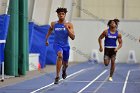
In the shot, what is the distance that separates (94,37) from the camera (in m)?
28.9

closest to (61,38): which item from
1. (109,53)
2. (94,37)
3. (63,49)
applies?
(63,49)

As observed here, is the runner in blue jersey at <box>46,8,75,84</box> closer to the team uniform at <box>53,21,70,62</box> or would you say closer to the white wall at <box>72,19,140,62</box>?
the team uniform at <box>53,21,70,62</box>

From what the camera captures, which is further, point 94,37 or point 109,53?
point 94,37

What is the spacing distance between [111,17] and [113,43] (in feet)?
50.6

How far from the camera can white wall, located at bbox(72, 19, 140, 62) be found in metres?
28.4

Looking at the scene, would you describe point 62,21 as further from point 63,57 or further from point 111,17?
point 111,17

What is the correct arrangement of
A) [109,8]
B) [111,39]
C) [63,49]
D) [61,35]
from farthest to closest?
1. [109,8]
2. [111,39]
3. [63,49]
4. [61,35]

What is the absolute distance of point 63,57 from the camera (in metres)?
11.5

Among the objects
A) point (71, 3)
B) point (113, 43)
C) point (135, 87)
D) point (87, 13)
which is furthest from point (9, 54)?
point (87, 13)

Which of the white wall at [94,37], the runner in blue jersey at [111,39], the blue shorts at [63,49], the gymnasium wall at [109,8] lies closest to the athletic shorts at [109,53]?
the runner in blue jersey at [111,39]

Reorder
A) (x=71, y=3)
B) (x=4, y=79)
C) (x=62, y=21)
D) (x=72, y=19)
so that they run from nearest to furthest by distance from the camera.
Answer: (x=62, y=21)
(x=4, y=79)
(x=71, y=3)
(x=72, y=19)

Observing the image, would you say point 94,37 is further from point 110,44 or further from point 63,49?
point 63,49

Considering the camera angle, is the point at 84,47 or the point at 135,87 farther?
the point at 84,47

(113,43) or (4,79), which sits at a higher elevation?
(113,43)
